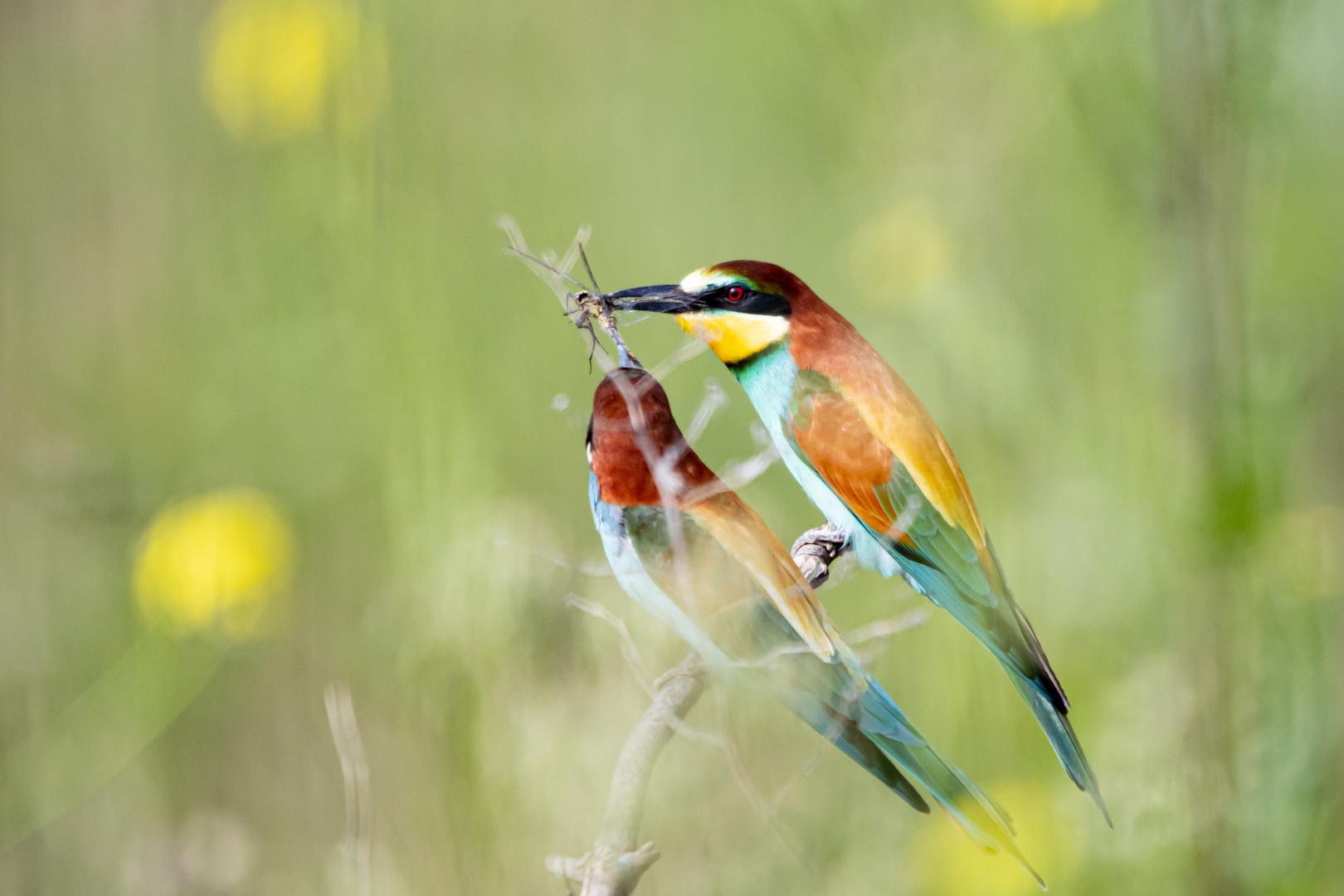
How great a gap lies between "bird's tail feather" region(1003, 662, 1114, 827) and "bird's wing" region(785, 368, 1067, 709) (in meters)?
0.02

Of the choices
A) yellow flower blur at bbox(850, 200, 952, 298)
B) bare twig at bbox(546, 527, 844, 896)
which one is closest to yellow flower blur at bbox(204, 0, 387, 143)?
yellow flower blur at bbox(850, 200, 952, 298)

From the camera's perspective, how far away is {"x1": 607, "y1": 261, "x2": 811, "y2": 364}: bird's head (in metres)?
0.73

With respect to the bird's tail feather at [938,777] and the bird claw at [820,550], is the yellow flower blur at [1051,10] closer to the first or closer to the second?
the bird claw at [820,550]

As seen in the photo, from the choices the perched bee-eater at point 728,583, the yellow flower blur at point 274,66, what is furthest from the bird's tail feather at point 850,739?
the yellow flower blur at point 274,66

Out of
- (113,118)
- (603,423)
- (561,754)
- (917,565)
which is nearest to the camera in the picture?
(603,423)

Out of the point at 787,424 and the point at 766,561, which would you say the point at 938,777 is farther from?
the point at 787,424

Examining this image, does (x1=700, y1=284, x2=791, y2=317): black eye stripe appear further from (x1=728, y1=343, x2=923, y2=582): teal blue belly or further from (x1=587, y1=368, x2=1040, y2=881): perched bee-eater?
(x1=587, y1=368, x2=1040, y2=881): perched bee-eater

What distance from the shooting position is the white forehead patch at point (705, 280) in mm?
748

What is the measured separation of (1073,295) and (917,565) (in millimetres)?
1636

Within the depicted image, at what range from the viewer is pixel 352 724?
0.67m

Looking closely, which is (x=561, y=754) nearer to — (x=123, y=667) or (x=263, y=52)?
(x=123, y=667)

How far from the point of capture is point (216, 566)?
6.08 feet

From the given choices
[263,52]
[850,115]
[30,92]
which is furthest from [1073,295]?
[30,92]

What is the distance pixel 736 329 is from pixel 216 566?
1393 millimetres
